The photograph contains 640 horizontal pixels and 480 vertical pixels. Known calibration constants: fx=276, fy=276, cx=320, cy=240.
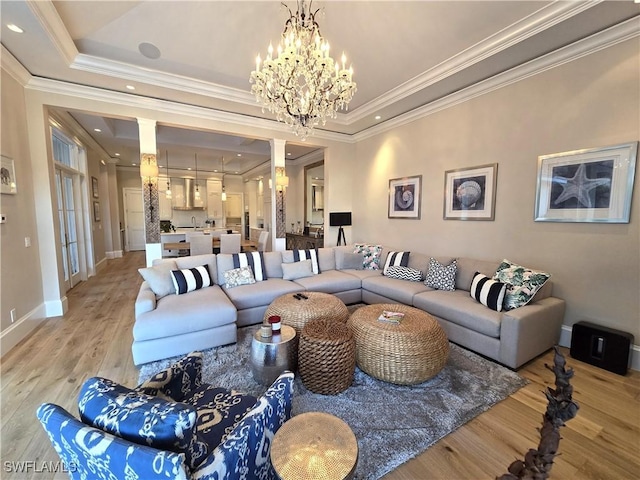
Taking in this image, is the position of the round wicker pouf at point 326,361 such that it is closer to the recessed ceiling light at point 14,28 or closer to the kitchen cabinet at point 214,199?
the recessed ceiling light at point 14,28

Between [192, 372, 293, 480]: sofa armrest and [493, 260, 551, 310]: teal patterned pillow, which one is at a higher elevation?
[493, 260, 551, 310]: teal patterned pillow

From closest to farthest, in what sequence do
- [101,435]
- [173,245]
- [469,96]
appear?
[101,435]
[469,96]
[173,245]

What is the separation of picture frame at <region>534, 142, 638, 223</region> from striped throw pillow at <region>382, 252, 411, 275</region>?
169cm

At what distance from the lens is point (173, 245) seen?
19.4 ft

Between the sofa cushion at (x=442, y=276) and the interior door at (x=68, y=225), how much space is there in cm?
593

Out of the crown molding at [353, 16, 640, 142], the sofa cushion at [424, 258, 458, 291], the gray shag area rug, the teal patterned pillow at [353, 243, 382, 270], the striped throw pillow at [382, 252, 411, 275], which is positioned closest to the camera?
the gray shag area rug

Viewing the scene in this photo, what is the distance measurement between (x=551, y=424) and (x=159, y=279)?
11.5ft

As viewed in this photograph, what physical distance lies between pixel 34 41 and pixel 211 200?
7.49 m

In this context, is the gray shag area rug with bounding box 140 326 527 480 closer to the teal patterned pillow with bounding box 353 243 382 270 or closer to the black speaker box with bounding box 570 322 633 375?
the black speaker box with bounding box 570 322 633 375

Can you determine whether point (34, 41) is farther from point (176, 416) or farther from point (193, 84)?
point (176, 416)

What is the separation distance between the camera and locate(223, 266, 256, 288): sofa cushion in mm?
3700

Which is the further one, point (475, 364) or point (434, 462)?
point (475, 364)

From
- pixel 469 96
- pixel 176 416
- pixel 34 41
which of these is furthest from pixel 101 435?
pixel 469 96

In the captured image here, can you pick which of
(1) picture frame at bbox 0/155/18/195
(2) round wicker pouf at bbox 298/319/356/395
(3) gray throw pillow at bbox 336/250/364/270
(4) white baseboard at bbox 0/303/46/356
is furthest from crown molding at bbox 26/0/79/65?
(3) gray throw pillow at bbox 336/250/364/270
